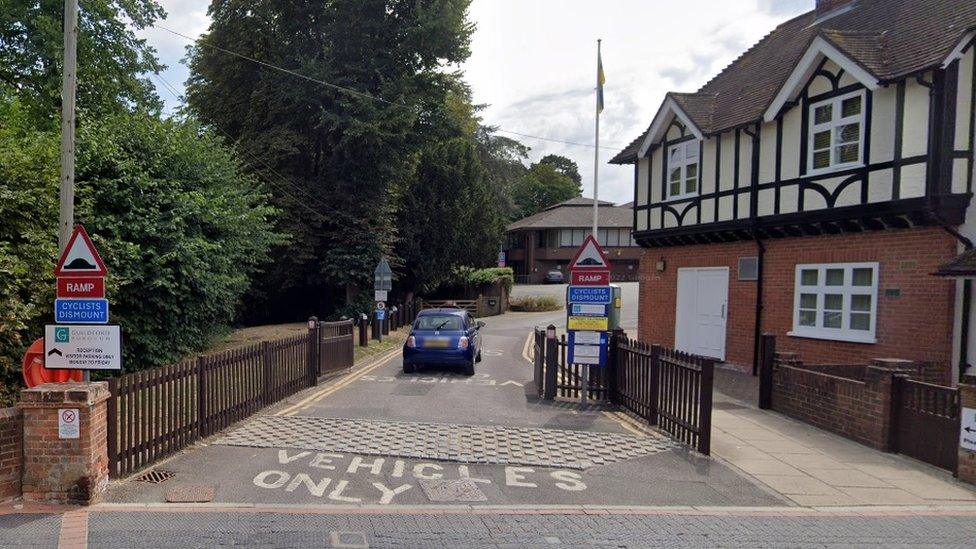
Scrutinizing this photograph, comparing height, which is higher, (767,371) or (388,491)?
(767,371)

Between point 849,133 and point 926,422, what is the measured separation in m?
6.93

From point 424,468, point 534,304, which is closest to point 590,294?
point 424,468

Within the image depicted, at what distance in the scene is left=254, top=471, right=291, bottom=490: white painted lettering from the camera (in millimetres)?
5998

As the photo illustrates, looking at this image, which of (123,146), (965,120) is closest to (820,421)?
(965,120)

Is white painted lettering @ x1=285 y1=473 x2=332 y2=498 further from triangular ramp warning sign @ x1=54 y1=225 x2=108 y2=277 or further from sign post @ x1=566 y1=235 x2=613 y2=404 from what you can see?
sign post @ x1=566 y1=235 x2=613 y2=404

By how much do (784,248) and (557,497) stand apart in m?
10.1

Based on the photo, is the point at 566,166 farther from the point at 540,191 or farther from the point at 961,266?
the point at 961,266

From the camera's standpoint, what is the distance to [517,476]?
21.4 ft

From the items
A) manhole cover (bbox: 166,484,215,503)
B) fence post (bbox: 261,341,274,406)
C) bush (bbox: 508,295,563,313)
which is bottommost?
bush (bbox: 508,295,563,313)

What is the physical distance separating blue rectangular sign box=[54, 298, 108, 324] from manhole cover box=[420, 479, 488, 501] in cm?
365

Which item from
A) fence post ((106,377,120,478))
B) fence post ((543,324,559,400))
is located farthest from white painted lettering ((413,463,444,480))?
fence post ((543,324,559,400))

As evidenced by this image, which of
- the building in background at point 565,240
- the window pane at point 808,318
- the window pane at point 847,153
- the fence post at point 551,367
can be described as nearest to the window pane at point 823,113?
the window pane at point 847,153

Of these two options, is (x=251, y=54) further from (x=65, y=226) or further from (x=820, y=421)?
(x=820, y=421)

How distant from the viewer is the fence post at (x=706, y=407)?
7480 millimetres
